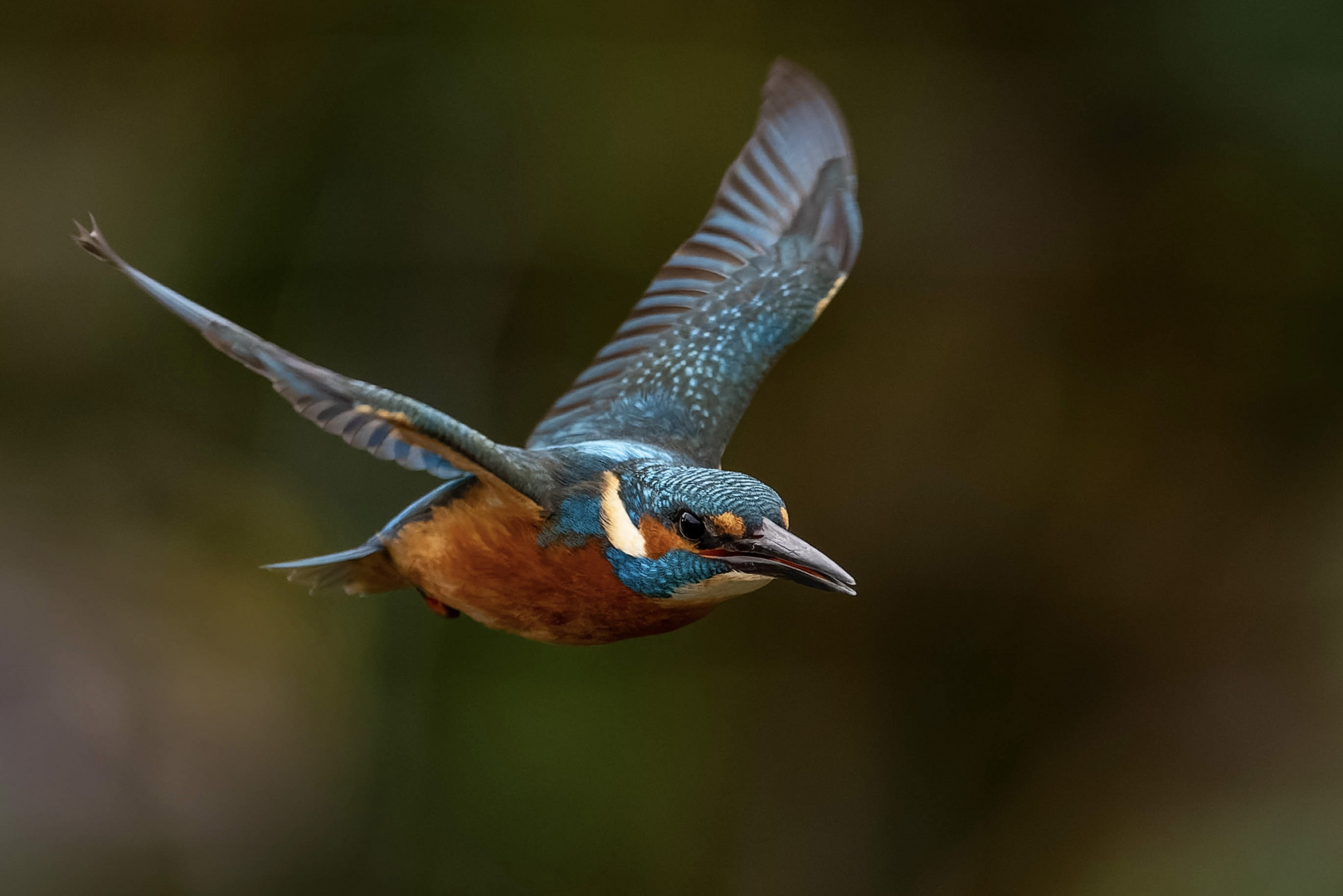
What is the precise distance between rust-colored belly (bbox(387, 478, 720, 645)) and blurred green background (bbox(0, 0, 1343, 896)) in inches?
103

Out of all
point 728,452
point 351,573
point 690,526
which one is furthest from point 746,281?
point 728,452

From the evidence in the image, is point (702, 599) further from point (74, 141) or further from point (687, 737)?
point (74, 141)

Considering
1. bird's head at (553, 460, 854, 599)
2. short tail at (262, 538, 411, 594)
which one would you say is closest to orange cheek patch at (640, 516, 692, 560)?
bird's head at (553, 460, 854, 599)

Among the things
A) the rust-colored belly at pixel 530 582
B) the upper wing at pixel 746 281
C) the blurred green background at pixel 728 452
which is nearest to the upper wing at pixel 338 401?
the rust-colored belly at pixel 530 582

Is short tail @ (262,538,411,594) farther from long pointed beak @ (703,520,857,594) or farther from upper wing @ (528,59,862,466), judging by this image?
long pointed beak @ (703,520,857,594)

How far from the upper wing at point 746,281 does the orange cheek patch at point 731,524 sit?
30.1 inches

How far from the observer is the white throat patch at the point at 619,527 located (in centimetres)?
171

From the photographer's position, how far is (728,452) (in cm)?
454

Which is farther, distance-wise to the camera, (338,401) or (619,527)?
(619,527)

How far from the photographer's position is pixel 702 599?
5.68ft

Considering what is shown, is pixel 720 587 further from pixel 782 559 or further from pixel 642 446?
pixel 642 446

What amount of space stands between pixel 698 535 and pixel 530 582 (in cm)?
26

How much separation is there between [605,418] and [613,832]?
2.69m

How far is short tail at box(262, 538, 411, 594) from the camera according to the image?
2.08m
